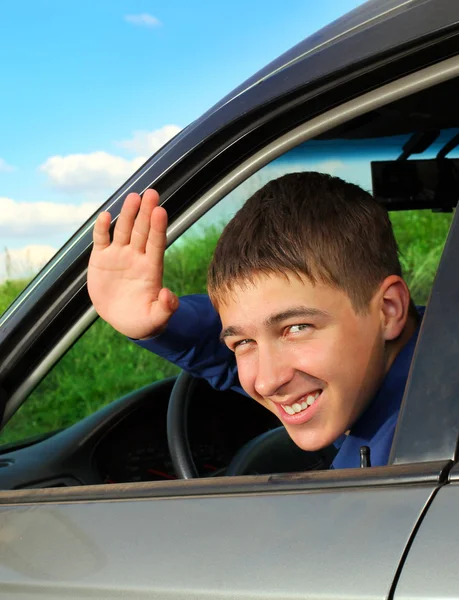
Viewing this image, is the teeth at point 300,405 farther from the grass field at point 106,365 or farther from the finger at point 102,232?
the grass field at point 106,365

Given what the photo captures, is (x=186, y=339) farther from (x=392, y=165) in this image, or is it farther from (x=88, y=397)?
(x=88, y=397)

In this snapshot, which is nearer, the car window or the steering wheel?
the steering wheel

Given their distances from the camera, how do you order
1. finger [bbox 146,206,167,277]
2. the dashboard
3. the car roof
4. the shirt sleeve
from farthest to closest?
1. the dashboard
2. the shirt sleeve
3. finger [bbox 146,206,167,277]
4. the car roof

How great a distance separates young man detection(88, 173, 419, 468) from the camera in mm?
1726

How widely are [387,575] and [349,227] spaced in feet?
→ 2.61

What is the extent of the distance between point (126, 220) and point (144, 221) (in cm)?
3

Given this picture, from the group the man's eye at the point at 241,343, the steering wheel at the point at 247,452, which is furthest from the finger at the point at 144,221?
the steering wheel at the point at 247,452

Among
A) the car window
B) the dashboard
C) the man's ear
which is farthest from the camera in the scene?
the car window

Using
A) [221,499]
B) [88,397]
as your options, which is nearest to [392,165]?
[221,499]

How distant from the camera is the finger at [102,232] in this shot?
69.0 inches

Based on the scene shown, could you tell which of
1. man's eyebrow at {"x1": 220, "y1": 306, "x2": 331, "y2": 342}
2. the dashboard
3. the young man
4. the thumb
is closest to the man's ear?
the young man

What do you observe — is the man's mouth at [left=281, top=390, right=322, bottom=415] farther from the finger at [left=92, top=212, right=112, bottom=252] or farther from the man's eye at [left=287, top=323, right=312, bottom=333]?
the finger at [left=92, top=212, right=112, bottom=252]

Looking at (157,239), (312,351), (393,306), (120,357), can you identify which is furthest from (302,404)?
(120,357)

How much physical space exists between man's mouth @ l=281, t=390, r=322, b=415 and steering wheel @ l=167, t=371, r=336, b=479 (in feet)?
1.87
